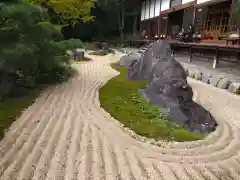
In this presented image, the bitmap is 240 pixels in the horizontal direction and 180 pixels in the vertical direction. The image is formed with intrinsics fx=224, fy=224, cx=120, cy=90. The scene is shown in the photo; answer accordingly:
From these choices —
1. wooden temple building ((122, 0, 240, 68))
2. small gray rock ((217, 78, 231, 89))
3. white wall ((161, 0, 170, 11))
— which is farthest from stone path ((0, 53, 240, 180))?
white wall ((161, 0, 170, 11))

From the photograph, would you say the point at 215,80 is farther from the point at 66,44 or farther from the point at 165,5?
the point at 165,5

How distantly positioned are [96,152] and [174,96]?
2.22 meters

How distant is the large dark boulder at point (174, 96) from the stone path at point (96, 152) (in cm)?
39

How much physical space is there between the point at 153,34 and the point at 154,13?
1800 mm

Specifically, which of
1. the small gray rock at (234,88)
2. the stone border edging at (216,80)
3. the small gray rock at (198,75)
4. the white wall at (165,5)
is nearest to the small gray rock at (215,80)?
the stone border edging at (216,80)

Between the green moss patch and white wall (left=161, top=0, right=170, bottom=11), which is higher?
white wall (left=161, top=0, right=170, bottom=11)

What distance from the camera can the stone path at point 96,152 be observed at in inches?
110

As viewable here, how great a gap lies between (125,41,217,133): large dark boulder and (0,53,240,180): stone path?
39 centimetres

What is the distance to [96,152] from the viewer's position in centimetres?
326

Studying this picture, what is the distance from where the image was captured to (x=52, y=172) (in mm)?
2734

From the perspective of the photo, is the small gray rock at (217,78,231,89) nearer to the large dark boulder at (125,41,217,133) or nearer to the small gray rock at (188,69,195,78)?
the small gray rock at (188,69,195,78)

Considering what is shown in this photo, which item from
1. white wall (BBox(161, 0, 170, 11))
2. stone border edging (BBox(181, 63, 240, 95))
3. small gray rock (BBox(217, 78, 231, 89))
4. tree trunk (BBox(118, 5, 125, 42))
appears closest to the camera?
stone border edging (BBox(181, 63, 240, 95))

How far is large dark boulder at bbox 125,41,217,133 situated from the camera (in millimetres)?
4375

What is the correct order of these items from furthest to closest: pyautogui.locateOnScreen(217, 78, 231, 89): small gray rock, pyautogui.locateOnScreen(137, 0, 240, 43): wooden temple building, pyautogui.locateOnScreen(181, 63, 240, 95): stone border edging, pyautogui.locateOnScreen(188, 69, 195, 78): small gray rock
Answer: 1. pyautogui.locateOnScreen(137, 0, 240, 43): wooden temple building
2. pyautogui.locateOnScreen(188, 69, 195, 78): small gray rock
3. pyautogui.locateOnScreen(217, 78, 231, 89): small gray rock
4. pyautogui.locateOnScreen(181, 63, 240, 95): stone border edging
